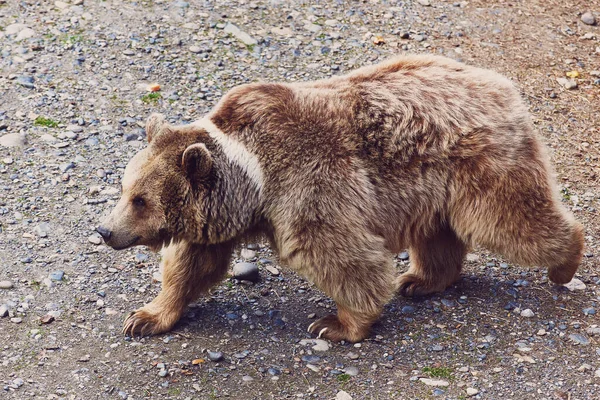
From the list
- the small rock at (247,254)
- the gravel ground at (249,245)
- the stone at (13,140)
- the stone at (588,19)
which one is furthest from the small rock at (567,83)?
the stone at (13,140)

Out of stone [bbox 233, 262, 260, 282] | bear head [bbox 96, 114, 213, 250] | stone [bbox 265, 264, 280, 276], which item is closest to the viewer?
bear head [bbox 96, 114, 213, 250]

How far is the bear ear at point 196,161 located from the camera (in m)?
4.52

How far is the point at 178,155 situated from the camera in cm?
466

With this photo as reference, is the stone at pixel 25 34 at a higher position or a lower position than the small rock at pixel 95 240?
higher

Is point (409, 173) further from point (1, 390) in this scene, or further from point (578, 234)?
point (1, 390)

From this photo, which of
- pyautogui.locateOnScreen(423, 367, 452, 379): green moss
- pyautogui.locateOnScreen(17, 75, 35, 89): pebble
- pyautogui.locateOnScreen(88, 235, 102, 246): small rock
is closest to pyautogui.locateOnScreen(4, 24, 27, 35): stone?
pyautogui.locateOnScreen(17, 75, 35, 89): pebble

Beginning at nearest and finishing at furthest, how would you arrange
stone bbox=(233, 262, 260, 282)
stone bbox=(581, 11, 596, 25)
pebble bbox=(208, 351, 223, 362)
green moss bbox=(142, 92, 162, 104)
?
pebble bbox=(208, 351, 223, 362) < stone bbox=(233, 262, 260, 282) < green moss bbox=(142, 92, 162, 104) < stone bbox=(581, 11, 596, 25)

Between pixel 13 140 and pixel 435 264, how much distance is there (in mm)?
3475

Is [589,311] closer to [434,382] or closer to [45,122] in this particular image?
[434,382]

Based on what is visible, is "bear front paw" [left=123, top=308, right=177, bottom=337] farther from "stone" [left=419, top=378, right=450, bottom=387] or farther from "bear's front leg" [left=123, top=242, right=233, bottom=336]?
"stone" [left=419, top=378, right=450, bottom=387]

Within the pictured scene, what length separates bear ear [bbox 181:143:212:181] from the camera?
14.8 feet

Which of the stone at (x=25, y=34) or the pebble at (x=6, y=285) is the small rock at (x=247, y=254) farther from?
the stone at (x=25, y=34)

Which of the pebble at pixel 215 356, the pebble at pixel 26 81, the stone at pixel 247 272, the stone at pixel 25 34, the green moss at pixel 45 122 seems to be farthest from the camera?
the stone at pixel 25 34

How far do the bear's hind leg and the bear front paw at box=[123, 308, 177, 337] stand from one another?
151cm
